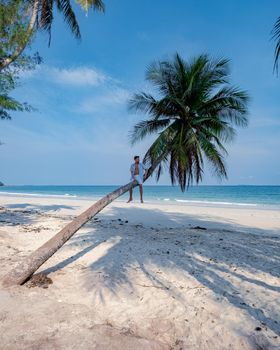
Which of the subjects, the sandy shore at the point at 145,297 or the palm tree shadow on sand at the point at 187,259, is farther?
the palm tree shadow on sand at the point at 187,259

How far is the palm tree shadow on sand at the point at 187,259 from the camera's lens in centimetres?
378

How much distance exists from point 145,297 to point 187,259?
1728 millimetres

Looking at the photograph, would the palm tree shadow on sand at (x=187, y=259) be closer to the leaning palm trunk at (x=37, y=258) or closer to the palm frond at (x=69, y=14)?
the leaning palm trunk at (x=37, y=258)

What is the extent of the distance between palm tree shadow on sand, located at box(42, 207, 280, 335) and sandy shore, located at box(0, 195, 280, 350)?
0.02 metres

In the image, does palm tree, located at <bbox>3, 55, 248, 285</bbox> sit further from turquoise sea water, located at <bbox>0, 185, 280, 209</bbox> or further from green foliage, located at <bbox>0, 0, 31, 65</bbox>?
turquoise sea water, located at <bbox>0, 185, 280, 209</bbox>

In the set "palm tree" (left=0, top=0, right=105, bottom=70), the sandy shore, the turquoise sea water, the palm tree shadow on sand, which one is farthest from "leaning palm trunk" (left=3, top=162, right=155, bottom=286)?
the turquoise sea water

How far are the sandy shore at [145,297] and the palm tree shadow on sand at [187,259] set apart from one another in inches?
0.7

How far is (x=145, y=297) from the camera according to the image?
3.52 metres

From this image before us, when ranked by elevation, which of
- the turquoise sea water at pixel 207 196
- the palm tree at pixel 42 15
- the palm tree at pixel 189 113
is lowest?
the turquoise sea water at pixel 207 196

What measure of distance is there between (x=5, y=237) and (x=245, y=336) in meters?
5.59

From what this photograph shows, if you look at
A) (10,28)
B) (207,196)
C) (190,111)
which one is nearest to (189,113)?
(190,111)

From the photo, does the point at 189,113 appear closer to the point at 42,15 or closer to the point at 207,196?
the point at 42,15

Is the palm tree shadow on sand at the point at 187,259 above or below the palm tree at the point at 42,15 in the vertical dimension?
below

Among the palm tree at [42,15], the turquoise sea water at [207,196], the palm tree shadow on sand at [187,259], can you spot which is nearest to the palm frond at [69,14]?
the palm tree at [42,15]
